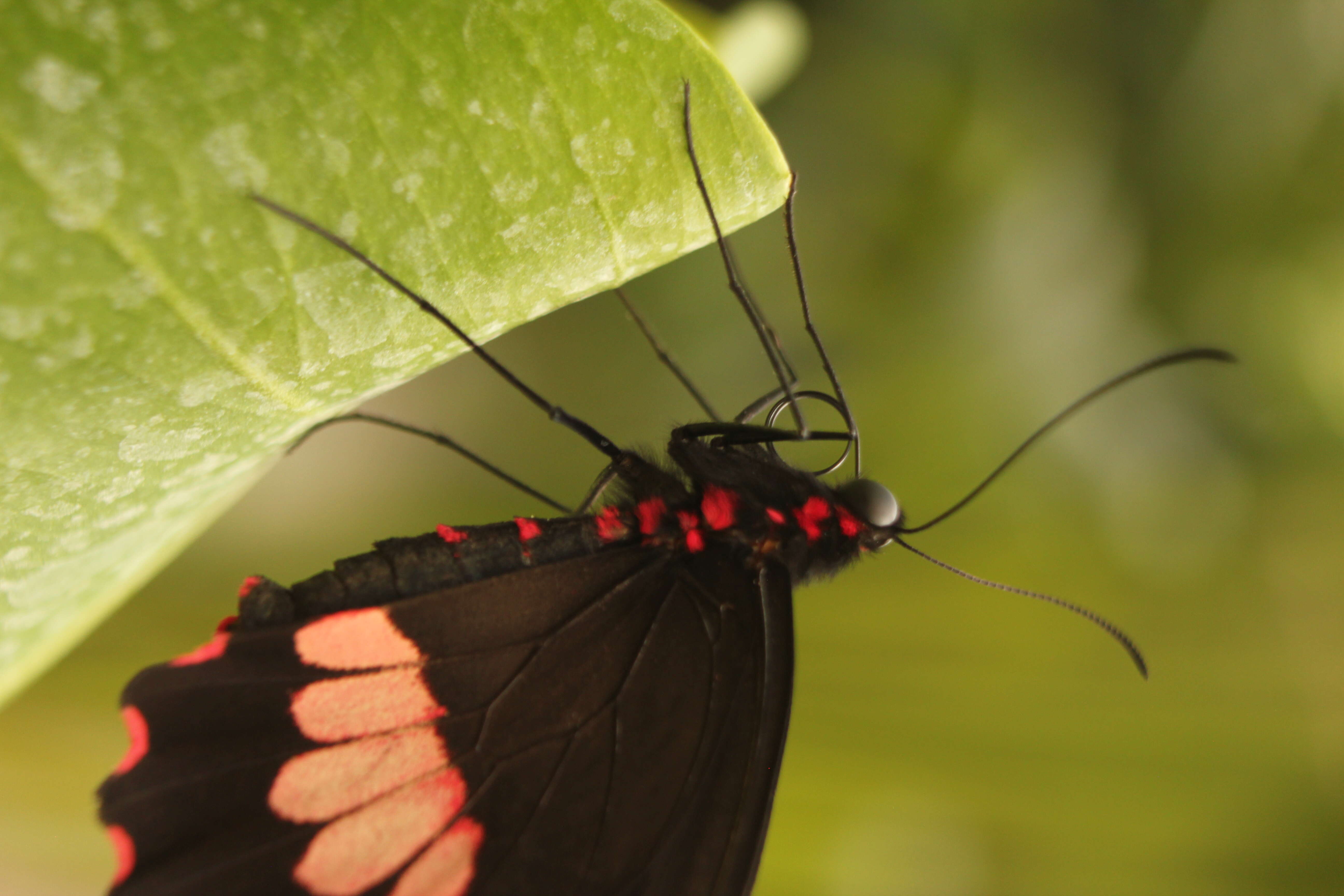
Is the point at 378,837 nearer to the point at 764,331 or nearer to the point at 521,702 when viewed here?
the point at 521,702

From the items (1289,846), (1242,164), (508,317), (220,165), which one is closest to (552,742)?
(508,317)

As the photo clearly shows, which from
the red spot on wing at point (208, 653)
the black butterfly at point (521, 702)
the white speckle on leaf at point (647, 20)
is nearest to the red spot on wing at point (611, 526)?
the black butterfly at point (521, 702)

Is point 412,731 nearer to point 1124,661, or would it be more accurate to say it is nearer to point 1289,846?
point 1124,661

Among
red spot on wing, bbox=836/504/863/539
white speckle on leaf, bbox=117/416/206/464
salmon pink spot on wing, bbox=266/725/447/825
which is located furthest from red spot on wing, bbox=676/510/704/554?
white speckle on leaf, bbox=117/416/206/464

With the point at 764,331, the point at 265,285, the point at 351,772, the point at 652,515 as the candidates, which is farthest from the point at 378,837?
the point at 764,331

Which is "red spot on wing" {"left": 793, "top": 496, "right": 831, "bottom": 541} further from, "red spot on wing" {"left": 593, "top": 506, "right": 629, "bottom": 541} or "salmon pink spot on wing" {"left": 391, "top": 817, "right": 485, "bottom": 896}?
A: "salmon pink spot on wing" {"left": 391, "top": 817, "right": 485, "bottom": 896}
